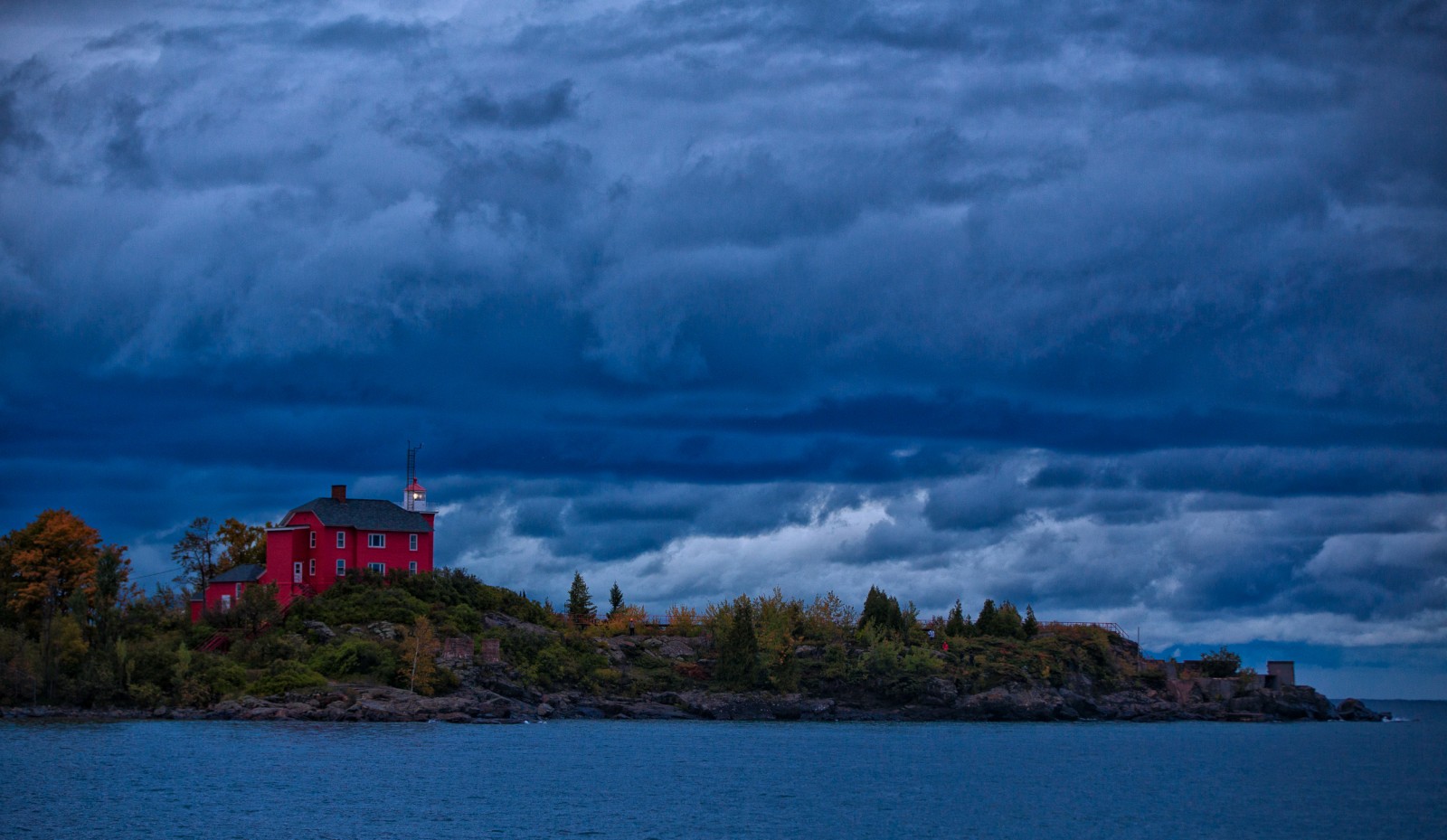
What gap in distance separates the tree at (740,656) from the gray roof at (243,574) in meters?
37.0

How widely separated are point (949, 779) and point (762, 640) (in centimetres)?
4431

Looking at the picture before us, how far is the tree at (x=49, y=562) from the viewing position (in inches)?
3885

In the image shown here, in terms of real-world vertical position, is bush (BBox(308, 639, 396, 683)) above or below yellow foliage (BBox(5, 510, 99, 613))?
below

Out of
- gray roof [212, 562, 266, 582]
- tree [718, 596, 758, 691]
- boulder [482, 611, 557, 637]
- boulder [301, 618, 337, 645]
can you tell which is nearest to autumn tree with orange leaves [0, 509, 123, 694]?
gray roof [212, 562, 266, 582]

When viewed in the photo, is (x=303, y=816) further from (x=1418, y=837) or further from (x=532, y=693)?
(x=532, y=693)

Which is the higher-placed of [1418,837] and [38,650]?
[38,650]

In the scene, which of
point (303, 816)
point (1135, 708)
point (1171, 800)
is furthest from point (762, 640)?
point (303, 816)

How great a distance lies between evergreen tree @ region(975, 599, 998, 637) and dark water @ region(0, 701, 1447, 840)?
2967 centimetres

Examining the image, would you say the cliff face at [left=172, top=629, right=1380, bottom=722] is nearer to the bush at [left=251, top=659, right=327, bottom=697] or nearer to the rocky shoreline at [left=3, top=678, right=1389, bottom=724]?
the rocky shoreline at [left=3, top=678, right=1389, bottom=724]

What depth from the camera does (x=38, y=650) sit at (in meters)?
91.0

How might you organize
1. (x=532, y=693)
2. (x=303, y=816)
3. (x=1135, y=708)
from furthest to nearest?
1. (x=1135, y=708)
2. (x=532, y=693)
3. (x=303, y=816)

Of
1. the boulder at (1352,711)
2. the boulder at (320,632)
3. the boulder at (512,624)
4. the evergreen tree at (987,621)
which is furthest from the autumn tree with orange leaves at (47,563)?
the boulder at (1352,711)

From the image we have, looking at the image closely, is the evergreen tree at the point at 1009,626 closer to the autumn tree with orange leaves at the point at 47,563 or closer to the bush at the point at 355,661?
the bush at the point at 355,661

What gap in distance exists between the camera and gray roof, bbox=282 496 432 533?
351 ft
